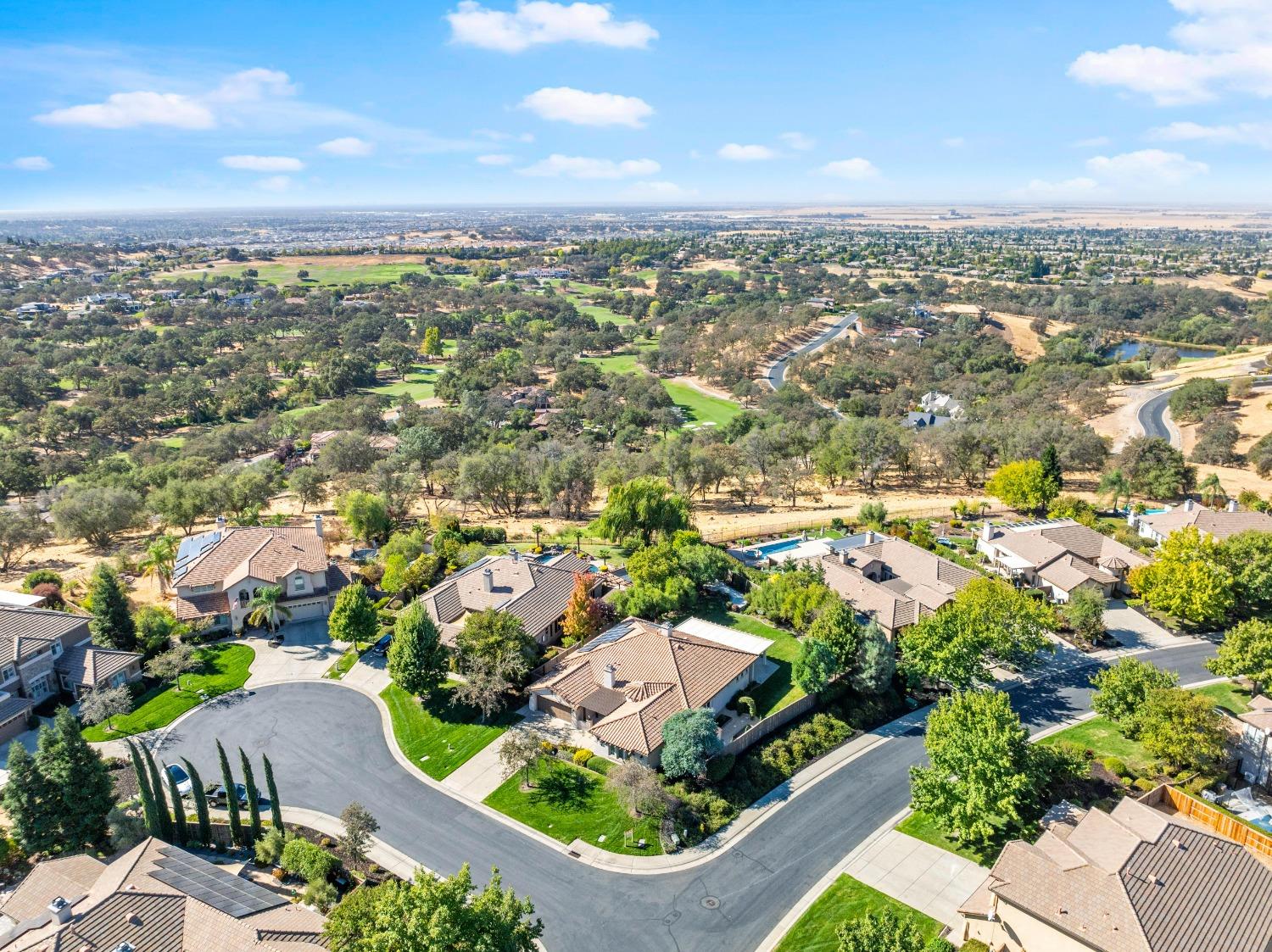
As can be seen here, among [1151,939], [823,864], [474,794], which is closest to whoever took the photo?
[1151,939]

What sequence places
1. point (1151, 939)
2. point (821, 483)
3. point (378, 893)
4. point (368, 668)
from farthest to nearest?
point (821, 483)
point (368, 668)
point (378, 893)
point (1151, 939)

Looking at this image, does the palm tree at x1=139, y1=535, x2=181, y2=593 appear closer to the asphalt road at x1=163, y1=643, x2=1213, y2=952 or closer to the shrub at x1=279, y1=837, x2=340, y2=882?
the asphalt road at x1=163, y1=643, x2=1213, y2=952

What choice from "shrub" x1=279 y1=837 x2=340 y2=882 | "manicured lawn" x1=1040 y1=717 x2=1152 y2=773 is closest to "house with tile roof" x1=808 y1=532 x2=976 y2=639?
"manicured lawn" x1=1040 y1=717 x2=1152 y2=773

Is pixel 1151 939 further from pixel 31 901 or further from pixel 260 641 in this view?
pixel 260 641


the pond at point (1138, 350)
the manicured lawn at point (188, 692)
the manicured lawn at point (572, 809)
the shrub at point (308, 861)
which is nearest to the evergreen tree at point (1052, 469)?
the manicured lawn at point (572, 809)

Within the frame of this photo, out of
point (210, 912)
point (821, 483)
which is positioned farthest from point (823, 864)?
point (821, 483)
